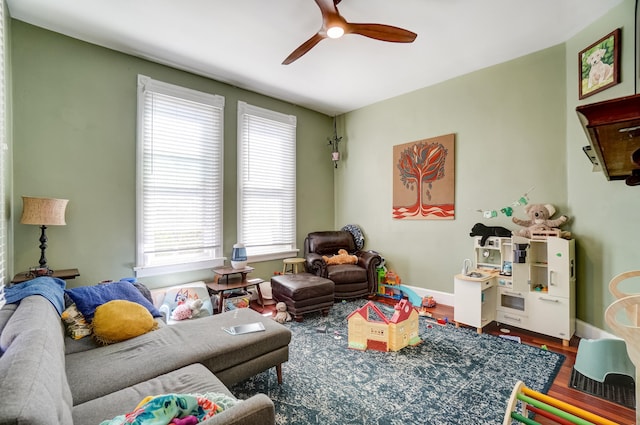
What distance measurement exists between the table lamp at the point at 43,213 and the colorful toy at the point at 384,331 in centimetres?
275

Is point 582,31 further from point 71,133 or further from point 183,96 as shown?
point 71,133

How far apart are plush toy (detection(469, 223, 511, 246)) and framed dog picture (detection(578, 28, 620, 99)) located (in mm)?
1494

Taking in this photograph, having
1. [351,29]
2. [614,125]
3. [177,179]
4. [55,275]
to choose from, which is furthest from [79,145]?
[614,125]

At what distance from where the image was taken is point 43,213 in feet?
8.16

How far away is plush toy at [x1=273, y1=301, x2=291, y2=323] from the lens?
3.31 meters

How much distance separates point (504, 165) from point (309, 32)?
2.67m

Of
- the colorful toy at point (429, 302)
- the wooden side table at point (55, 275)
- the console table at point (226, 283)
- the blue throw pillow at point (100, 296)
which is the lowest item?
the colorful toy at point (429, 302)

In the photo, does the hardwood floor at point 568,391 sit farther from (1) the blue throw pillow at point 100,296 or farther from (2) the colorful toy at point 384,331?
(1) the blue throw pillow at point 100,296

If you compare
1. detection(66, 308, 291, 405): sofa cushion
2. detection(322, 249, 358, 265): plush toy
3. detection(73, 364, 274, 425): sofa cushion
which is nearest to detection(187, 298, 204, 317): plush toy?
detection(66, 308, 291, 405): sofa cushion

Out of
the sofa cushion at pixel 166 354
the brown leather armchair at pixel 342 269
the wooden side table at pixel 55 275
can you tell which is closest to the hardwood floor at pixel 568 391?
the brown leather armchair at pixel 342 269

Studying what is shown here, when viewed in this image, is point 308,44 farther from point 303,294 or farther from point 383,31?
point 303,294

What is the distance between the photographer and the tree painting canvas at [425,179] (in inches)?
155

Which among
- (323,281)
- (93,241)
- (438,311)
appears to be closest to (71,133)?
(93,241)

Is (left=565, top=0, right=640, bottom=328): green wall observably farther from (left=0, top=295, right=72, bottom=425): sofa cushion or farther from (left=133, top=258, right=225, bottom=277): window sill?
(left=133, top=258, right=225, bottom=277): window sill
